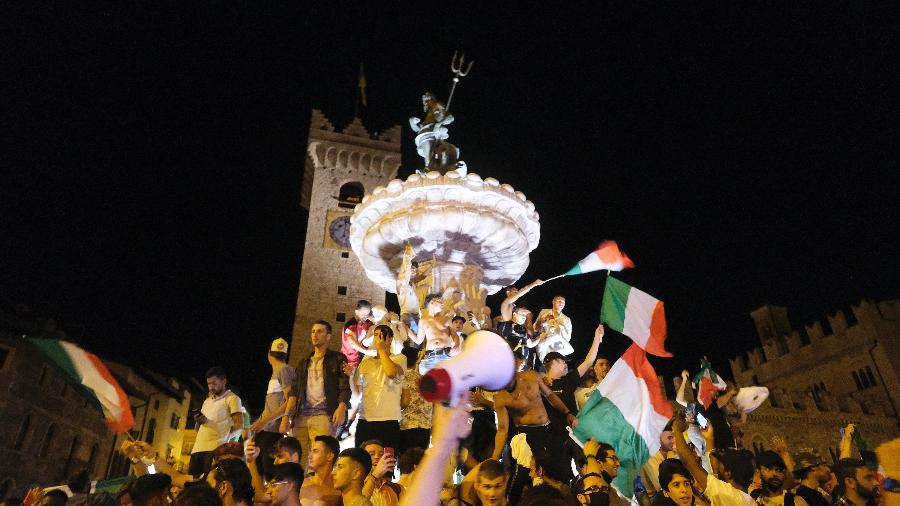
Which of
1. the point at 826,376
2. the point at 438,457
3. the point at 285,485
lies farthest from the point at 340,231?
the point at 826,376

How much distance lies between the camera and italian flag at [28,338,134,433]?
18.7 feet

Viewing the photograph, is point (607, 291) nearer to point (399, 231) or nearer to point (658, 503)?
point (658, 503)

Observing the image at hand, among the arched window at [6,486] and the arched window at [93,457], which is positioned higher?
the arched window at [93,457]

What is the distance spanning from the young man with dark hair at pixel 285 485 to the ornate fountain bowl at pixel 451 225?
1008cm

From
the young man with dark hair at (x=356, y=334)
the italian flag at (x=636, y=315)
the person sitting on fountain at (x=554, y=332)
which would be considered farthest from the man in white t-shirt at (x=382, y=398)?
the person sitting on fountain at (x=554, y=332)

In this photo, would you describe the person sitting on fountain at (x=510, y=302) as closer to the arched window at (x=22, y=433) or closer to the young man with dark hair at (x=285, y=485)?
the young man with dark hair at (x=285, y=485)

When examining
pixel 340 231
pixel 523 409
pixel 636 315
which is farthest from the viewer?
pixel 340 231

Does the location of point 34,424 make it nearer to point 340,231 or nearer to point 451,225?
point 340,231

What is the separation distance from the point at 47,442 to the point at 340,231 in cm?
1652

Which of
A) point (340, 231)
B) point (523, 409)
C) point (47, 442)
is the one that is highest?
point (340, 231)

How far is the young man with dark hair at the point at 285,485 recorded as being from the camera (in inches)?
136

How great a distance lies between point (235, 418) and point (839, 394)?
4284 centimetres

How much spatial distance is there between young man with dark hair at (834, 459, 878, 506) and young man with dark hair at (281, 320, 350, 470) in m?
4.83

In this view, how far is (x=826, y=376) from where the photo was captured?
3897cm
